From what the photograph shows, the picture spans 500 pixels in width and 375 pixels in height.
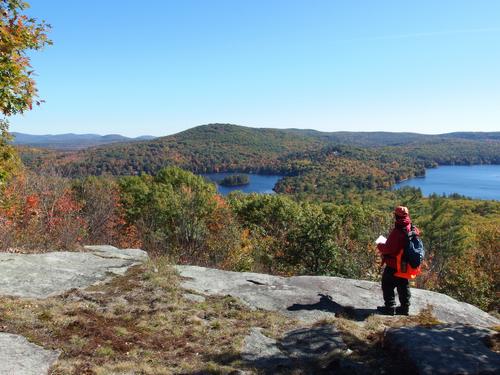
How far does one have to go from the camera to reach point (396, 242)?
8.70 meters

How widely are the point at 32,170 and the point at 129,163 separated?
5908 inches

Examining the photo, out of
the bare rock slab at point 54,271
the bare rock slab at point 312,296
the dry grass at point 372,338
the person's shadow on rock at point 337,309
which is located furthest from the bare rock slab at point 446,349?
the bare rock slab at point 54,271

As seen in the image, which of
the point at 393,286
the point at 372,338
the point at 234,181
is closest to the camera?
the point at 372,338

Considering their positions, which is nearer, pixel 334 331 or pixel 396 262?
pixel 334 331

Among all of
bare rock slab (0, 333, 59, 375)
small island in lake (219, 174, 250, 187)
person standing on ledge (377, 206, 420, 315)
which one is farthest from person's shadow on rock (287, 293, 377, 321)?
small island in lake (219, 174, 250, 187)

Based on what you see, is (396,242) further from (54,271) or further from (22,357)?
(54,271)

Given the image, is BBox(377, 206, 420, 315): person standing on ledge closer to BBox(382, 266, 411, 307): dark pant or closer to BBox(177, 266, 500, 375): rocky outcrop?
BBox(382, 266, 411, 307): dark pant

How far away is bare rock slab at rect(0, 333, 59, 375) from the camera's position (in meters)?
5.09

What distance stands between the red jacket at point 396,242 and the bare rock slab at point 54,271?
21.6 ft

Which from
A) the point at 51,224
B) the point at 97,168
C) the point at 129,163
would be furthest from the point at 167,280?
the point at 129,163

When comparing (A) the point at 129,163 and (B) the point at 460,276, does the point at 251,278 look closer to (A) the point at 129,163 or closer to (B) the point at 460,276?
(B) the point at 460,276


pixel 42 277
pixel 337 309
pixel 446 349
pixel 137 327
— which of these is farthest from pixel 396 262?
pixel 42 277

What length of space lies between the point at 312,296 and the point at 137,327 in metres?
4.43

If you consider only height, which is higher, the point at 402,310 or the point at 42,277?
the point at 42,277
